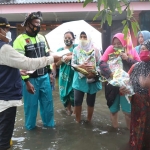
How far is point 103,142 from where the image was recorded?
11.7ft

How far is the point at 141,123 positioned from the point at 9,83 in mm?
1652

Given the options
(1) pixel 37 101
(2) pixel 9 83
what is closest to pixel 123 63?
(1) pixel 37 101

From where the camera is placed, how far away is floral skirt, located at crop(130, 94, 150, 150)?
2766mm

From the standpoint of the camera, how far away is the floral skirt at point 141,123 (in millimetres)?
2766

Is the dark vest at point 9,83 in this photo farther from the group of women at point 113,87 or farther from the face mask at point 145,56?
the face mask at point 145,56

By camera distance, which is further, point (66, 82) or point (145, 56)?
point (66, 82)

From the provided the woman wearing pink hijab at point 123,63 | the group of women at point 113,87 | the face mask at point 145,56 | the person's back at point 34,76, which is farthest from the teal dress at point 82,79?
the face mask at point 145,56

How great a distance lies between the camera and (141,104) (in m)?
2.79

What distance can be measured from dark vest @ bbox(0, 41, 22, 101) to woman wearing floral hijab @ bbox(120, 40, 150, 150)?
4.72 feet

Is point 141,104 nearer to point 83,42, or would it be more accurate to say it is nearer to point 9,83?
point 9,83

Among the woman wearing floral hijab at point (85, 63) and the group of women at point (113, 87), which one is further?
the woman wearing floral hijab at point (85, 63)

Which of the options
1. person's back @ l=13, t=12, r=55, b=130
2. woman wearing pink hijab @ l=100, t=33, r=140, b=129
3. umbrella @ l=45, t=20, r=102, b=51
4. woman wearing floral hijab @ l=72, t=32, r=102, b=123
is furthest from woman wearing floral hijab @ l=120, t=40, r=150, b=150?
umbrella @ l=45, t=20, r=102, b=51

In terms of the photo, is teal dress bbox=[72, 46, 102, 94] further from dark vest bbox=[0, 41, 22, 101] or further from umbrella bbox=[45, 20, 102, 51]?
dark vest bbox=[0, 41, 22, 101]

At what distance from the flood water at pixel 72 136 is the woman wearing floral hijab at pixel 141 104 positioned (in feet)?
1.90
